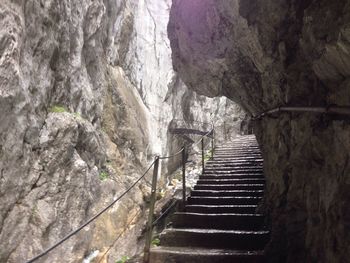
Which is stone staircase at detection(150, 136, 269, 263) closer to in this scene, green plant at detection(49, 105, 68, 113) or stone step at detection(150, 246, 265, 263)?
stone step at detection(150, 246, 265, 263)

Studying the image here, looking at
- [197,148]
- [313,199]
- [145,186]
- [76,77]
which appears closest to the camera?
[313,199]

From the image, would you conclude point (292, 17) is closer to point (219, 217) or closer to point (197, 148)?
point (219, 217)

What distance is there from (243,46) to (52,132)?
5.03m

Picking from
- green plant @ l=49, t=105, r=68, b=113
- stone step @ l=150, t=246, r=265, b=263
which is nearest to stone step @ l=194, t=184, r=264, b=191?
stone step @ l=150, t=246, r=265, b=263

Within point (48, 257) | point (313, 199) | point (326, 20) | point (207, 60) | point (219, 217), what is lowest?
point (48, 257)

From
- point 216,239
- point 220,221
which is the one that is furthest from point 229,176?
point 216,239

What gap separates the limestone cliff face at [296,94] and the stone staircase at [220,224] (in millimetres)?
454

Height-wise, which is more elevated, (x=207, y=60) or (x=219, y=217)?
(x=207, y=60)

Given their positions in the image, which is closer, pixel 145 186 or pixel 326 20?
pixel 326 20

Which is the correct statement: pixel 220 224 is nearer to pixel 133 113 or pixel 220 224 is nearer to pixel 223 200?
pixel 223 200

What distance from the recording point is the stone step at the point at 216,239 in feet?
17.4

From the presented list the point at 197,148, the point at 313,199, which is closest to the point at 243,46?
the point at 313,199

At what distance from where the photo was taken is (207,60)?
308 inches

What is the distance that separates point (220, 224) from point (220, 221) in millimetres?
51
